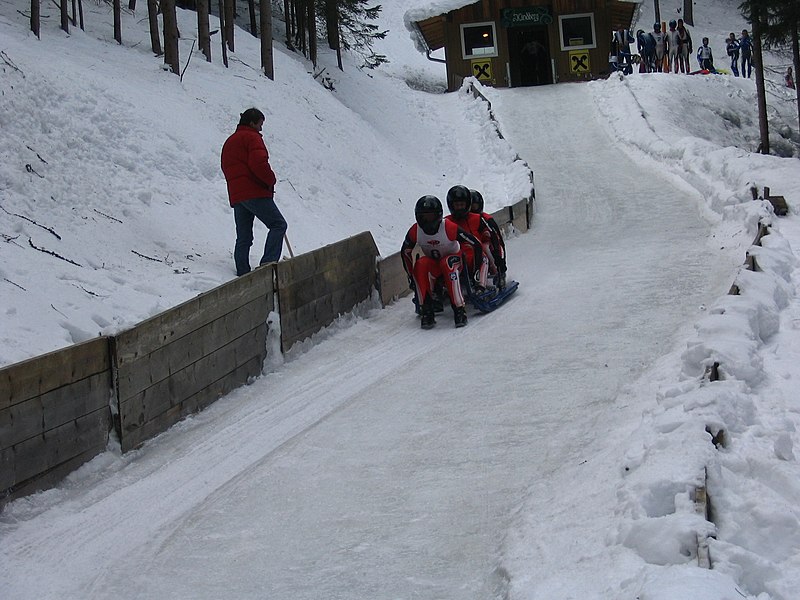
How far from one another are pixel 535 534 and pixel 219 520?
1831 mm

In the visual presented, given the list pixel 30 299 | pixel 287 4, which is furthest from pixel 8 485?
pixel 287 4

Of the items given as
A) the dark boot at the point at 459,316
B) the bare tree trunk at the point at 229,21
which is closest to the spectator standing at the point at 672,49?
the bare tree trunk at the point at 229,21

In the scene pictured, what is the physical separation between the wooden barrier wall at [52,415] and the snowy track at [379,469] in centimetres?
16

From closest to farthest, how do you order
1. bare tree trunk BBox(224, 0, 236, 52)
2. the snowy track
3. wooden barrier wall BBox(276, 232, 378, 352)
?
the snowy track
wooden barrier wall BBox(276, 232, 378, 352)
bare tree trunk BBox(224, 0, 236, 52)

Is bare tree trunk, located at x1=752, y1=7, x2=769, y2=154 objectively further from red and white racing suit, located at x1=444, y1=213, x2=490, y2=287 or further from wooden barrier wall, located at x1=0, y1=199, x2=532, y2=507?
wooden barrier wall, located at x1=0, y1=199, x2=532, y2=507

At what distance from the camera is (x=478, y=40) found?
117ft

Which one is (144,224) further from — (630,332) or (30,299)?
(630,332)

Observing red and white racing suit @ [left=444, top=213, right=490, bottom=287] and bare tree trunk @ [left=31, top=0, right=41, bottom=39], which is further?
bare tree trunk @ [left=31, top=0, right=41, bottom=39]

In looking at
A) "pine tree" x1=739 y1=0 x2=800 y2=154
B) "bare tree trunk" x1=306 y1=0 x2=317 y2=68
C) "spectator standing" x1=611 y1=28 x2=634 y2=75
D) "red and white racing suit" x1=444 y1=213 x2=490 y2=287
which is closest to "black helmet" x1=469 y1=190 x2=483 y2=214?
"red and white racing suit" x1=444 y1=213 x2=490 y2=287

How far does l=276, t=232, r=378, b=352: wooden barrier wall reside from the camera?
9.33 metres

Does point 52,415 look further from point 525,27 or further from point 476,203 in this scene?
point 525,27

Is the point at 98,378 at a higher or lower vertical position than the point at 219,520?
higher

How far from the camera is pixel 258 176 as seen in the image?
994 centimetres

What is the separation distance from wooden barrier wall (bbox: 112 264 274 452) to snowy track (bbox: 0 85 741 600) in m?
0.17
